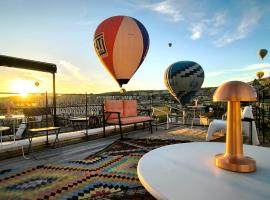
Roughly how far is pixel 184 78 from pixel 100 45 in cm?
260

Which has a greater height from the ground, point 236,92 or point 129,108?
point 236,92

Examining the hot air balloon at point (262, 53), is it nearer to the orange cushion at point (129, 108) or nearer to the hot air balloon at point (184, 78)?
the hot air balloon at point (184, 78)

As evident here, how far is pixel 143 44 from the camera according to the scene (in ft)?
14.6

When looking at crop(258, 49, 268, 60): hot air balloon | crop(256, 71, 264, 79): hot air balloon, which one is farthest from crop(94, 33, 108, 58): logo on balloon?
crop(256, 71, 264, 79): hot air balloon

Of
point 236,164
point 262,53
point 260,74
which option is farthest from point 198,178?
point 260,74

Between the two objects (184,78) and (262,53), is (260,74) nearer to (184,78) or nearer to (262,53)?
(262,53)


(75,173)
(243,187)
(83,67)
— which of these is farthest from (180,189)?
(83,67)

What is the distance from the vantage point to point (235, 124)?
2.68ft

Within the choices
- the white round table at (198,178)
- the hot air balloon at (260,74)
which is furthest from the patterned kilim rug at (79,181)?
the hot air balloon at (260,74)

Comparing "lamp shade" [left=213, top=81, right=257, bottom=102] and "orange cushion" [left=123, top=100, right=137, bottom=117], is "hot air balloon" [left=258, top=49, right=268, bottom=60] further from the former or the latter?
"lamp shade" [left=213, top=81, right=257, bottom=102]

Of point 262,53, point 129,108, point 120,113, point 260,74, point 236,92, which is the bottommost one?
point 120,113

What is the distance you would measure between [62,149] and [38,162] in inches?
34.4

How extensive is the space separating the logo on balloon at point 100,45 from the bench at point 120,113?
57.3 inches

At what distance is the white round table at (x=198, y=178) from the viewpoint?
2.00ft
